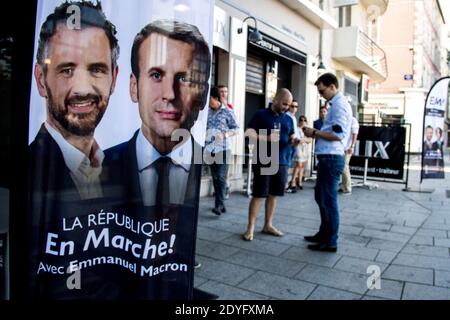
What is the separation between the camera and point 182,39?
6.69 feet

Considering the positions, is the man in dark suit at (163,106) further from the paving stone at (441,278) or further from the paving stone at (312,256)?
the paving stone at (441,278)

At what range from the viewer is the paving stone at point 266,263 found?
12.4ft

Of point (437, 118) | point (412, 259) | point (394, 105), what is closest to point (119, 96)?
point (412, 259)

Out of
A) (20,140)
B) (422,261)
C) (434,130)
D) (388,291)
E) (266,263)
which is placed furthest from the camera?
(434,130)

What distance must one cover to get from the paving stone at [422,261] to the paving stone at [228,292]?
71.2 inches

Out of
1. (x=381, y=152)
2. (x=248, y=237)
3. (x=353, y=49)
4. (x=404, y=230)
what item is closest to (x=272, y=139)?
(x=248, y=237)

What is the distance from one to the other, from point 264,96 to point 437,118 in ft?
14.3

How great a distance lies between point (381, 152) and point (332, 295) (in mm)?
7254

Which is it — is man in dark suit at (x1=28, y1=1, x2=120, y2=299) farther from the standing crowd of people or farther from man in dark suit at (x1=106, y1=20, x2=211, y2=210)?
the standing crowd of people

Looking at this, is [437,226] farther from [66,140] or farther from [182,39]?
[66,140]

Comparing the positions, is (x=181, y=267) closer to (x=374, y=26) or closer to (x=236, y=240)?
(x=236, y=240)

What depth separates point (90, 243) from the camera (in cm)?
205

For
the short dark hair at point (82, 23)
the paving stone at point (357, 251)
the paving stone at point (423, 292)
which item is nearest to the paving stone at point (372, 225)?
the paving stone at point (357, 251)

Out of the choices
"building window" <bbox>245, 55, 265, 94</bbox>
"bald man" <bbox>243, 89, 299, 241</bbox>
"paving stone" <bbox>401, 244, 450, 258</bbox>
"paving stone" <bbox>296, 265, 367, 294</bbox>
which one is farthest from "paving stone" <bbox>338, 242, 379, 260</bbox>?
"building window" <bbox>245, 55, 265, 94</bbox>
